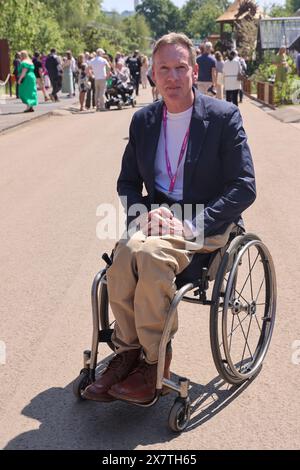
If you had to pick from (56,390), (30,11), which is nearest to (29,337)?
(56,390)

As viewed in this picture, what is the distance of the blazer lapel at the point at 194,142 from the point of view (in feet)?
12.6

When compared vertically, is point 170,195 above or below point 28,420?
above

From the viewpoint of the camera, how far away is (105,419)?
11.8 feet

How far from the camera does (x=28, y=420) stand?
3607 mm

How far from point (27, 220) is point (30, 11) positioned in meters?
32.5

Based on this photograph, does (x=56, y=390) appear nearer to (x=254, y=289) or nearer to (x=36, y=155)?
(x=254, y=289)

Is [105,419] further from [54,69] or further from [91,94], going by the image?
[54,69]

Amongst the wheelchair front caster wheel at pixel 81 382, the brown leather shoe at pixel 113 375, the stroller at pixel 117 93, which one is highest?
the brown leather shoe at pixel 113 375

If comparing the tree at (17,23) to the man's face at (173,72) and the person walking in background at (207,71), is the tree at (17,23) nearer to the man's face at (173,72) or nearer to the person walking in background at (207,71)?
the person walking in background at (207,71)

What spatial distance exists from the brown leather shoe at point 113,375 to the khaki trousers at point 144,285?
0.19ft

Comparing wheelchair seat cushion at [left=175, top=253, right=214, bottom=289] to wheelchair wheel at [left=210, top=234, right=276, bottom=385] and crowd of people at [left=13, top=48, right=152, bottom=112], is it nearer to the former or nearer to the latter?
wheelchair wheel at [left=210, top=234, right=276, bottom=385]

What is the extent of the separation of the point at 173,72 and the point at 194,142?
0.37 meters

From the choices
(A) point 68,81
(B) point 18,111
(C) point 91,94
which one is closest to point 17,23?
(A) point 68,81

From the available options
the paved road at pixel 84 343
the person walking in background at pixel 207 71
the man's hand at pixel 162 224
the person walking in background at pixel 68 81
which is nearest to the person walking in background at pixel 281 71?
the person walking in background at pixel 207 71
